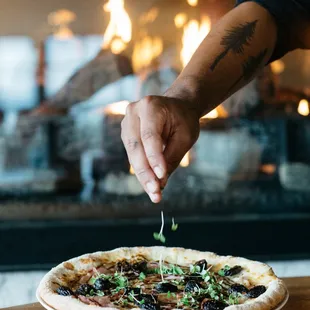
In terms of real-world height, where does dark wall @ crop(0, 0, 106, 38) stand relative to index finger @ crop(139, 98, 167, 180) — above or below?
above

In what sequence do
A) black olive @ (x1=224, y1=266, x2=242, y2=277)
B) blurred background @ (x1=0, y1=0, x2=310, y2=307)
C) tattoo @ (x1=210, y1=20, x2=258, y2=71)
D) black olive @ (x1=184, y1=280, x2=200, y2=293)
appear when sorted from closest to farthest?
black olive @ (x1=184, y1=280, x2=200, y2=293), black olive @ (x1=224, y1=266, x2=242, y2=277), tattoo @ (x1=210, y1=20, x2=258, y2=71), blurred background @ (x1=0, y1=0, x2=310, y2=307)

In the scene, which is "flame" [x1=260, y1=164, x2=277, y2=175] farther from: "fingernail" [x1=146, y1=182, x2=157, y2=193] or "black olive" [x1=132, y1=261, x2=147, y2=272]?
"fingernail" [x1=146, y1=182, x2=157, y2=193]

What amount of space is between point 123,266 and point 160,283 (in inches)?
5.5

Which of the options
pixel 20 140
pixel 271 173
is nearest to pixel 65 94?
pixel 20 140

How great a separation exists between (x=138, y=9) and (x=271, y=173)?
851 mm

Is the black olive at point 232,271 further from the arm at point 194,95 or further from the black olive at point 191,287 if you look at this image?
the arm at point 194,95

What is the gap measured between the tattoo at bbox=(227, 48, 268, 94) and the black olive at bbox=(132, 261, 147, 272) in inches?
17.0

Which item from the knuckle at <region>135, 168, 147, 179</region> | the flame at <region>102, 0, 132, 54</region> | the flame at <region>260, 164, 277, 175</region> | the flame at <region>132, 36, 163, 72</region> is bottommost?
the flame at <region>260, 164, 277, 175</region>

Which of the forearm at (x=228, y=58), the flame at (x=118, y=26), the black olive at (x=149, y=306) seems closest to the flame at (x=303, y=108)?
the flame at (x=118, y=26)

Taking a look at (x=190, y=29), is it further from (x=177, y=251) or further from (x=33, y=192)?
(x=177, y=251)

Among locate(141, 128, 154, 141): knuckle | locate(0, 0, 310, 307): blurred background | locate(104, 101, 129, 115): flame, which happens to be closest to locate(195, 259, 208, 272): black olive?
locate(141, 128, 154, 141): knuckle

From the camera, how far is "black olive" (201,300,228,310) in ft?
3.64

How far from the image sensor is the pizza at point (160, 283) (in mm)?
1127

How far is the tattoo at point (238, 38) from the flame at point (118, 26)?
115 centimetres
